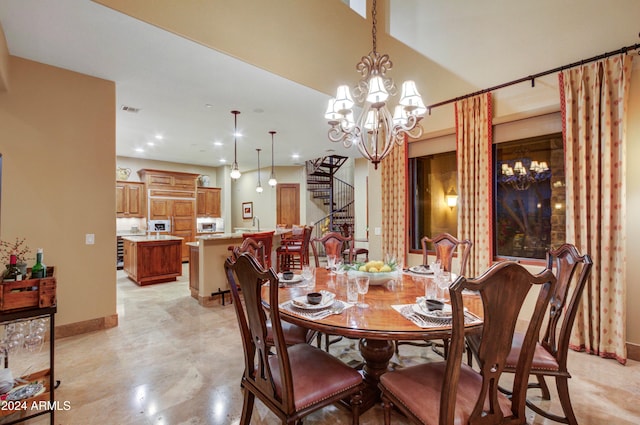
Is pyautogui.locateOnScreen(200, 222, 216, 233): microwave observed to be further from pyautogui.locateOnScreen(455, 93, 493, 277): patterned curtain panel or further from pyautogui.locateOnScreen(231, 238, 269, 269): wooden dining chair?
pyautogui.locateOnScreen(455, 93, 493, 277): patterned curtain panel

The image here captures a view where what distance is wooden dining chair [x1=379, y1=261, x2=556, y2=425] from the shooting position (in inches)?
47.4

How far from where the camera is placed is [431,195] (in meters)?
4.62

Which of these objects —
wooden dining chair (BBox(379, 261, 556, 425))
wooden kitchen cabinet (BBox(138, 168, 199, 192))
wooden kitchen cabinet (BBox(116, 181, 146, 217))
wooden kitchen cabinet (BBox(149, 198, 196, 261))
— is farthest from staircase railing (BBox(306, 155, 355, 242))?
wooden dining chair (BBox(379, 261, 556, 425))

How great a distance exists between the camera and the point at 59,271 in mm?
3309

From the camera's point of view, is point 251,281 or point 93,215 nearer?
point 251,281

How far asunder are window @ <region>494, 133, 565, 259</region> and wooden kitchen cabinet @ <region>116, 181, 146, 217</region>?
25.9ft

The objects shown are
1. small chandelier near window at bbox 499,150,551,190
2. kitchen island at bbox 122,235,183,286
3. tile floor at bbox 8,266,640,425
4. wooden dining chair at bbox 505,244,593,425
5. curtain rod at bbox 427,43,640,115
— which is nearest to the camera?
wooden dining chair at bbox 505,244,593,425

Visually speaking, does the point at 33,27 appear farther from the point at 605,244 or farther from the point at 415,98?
the point at 605,244

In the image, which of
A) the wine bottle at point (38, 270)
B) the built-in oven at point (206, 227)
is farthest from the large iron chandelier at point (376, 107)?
the built-in oven at point (206, 227)

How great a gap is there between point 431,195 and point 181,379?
13.0 feet

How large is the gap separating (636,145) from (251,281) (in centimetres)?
365

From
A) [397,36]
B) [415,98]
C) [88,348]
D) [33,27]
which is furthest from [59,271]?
[397,36]

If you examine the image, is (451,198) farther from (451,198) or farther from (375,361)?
(375,361)

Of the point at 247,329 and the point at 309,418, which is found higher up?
the point at 247,329
